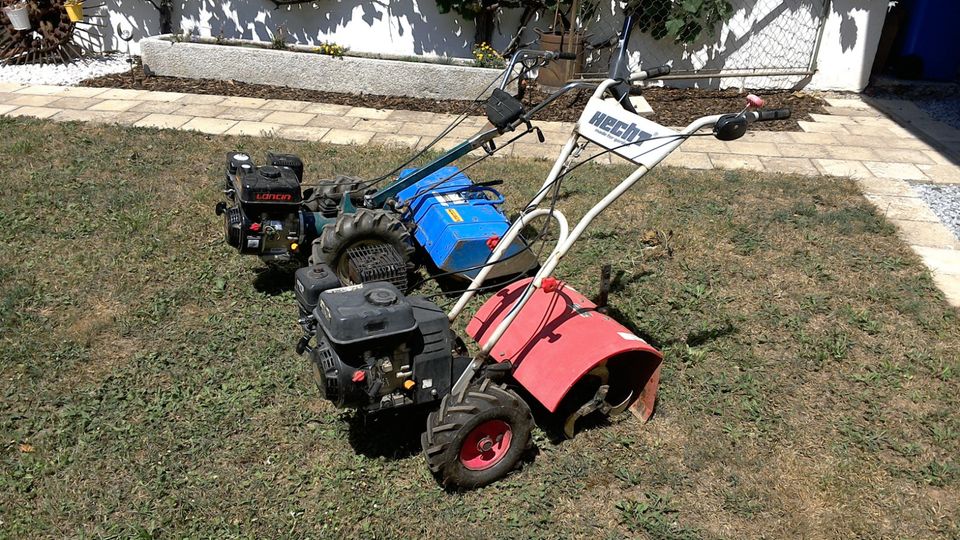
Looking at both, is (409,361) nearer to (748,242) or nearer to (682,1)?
(748,242)

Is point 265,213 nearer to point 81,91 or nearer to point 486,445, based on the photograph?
point 486,445

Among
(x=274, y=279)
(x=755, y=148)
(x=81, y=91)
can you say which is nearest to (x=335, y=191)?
(x=274, y=279)

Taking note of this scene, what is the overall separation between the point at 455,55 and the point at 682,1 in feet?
9.46

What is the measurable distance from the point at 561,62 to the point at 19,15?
673 cm

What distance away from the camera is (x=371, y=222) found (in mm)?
4023

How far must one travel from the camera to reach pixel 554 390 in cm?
299

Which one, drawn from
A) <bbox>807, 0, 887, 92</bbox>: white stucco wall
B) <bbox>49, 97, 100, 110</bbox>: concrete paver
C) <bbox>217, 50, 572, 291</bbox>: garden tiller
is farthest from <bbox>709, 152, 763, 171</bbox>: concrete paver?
<bbox>49, 97, 100, 110</bbox>: concrete paver

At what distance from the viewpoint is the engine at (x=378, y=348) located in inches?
104

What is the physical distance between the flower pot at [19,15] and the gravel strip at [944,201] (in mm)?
10154

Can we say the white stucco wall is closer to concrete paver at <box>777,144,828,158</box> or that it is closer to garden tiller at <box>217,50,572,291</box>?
concrete paver at <box>777,144,828,158</box>

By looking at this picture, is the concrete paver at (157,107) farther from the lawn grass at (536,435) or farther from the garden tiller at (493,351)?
the garden tiller at (493,351)

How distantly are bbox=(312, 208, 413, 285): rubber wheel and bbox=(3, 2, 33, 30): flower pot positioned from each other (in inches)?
294

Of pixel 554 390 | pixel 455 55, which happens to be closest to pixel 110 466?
pixel 554 390

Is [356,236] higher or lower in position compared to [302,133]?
higher
